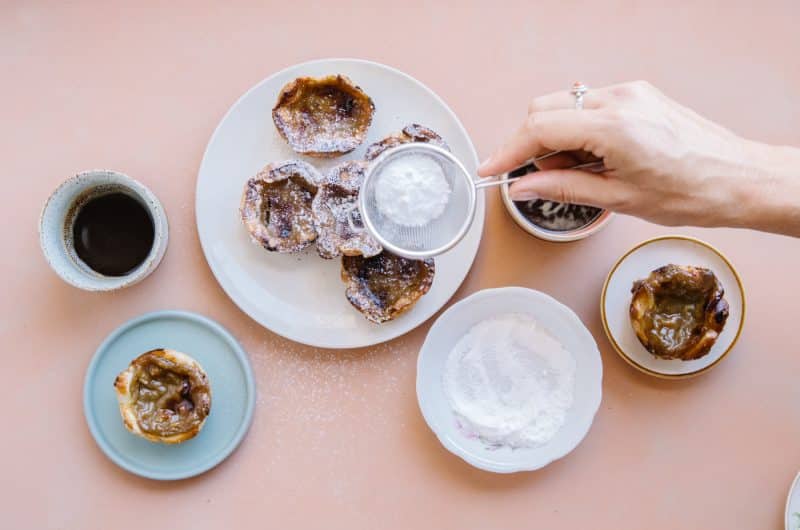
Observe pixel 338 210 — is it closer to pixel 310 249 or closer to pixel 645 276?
pixel 310 249

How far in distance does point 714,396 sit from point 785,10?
0.86 metres

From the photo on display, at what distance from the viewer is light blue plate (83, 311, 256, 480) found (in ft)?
4.70

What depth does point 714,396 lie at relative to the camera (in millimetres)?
1515

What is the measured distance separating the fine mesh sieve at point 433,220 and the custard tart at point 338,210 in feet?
0.27

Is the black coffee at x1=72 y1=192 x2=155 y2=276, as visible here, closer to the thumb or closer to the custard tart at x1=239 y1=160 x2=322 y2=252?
the custard tart at x1=239 y1=160 x2=322 y2=252

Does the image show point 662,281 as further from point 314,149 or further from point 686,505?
point 314,149

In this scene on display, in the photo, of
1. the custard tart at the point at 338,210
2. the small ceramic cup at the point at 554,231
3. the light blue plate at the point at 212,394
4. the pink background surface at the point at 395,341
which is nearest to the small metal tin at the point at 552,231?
the small ceramic cup at the point at 554,231

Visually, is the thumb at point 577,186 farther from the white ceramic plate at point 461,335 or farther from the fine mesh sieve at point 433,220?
the white ceramic plate at point 461,335

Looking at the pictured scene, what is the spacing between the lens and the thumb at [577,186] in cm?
116

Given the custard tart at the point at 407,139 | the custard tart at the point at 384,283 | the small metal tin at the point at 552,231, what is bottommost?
the custard tart at the point at 384,283

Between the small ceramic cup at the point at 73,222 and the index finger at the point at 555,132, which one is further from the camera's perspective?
the small ceramic cup at the point at 73,222

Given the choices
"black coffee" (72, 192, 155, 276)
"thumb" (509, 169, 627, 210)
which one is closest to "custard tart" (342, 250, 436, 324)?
"thumb" (509, 169, 627, 210)

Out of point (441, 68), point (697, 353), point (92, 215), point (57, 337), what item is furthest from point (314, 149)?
point (697, 353)

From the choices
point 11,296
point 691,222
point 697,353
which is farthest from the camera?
point 11,296
